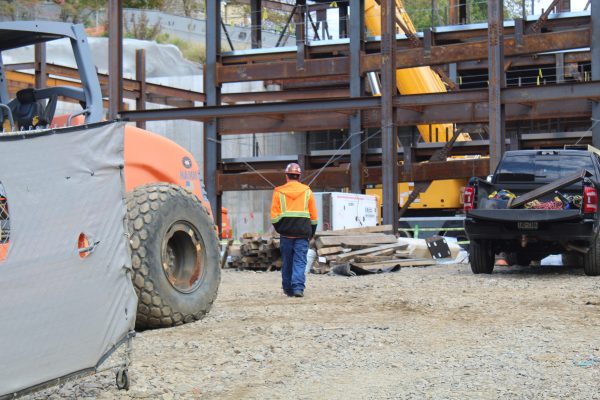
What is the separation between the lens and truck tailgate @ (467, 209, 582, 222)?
46.3 feet

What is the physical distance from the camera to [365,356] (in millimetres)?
7406

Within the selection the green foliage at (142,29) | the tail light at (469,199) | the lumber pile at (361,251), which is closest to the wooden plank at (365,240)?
the lumber pile at (361,251)

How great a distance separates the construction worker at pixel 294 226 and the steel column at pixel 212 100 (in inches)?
615

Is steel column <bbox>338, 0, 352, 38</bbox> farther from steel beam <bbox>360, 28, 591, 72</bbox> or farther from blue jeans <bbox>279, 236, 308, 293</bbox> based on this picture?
blue jeans <bbox>279, 236, 308, 293</bbox>

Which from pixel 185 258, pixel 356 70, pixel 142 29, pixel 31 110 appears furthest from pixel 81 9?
pixel 31 110

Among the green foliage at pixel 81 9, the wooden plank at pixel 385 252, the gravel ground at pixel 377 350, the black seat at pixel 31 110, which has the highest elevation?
the green foliage at pixel 81 9

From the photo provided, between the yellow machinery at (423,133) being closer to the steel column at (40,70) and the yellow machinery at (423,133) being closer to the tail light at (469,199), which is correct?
the steel column at (40,70)

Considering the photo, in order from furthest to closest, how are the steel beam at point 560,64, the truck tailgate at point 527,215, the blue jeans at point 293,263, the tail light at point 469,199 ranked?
the steel beam at point 560,64, the tail light at point 469,199, the truck tailgate at point 527,215, the blue jeans at point 293,263

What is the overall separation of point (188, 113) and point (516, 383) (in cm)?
2099

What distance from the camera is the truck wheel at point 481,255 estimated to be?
599 inches

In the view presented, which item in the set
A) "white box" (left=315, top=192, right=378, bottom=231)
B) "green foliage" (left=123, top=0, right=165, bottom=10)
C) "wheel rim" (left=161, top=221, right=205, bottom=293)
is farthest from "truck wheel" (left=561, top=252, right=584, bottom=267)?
"green foliage" (left=123, top=0, right=165, bottom=10)

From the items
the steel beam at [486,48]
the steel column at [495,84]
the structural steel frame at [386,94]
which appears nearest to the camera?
the steel column at [495,84]

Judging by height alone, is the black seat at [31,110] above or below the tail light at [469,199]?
above

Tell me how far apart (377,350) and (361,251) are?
10.4 meters
